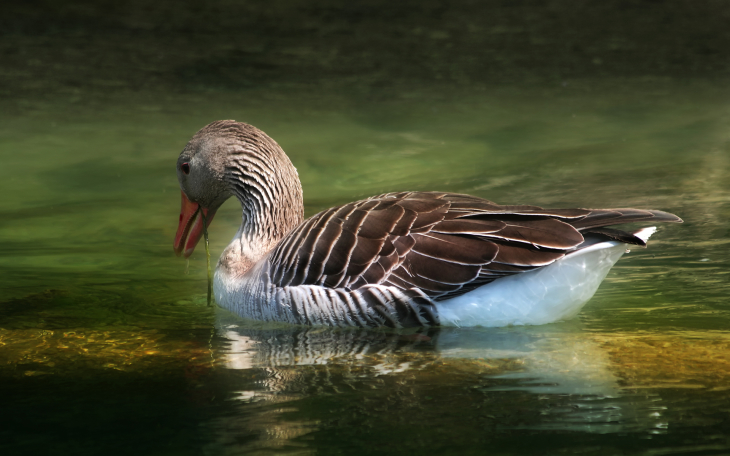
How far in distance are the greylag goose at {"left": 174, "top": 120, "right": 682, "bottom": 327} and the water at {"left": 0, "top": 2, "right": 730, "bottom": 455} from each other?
192 mm

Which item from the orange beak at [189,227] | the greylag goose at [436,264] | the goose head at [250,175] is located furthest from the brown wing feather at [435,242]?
the orange beak at [189,227]

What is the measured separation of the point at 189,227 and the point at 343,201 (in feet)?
10.8

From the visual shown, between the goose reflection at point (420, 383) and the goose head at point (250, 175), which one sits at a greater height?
the goose head at point (250, 175)

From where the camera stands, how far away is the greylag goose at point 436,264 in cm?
602

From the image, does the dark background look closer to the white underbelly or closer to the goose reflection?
the white underbelly

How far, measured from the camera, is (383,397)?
509 centimetres

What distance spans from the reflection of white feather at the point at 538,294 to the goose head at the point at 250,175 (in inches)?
67.9

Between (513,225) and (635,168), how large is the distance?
6024mm

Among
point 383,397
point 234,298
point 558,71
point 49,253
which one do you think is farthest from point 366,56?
point 383,397

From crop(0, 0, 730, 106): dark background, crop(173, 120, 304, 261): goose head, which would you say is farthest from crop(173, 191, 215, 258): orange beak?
crop(0, 0, 730, 106): dark background

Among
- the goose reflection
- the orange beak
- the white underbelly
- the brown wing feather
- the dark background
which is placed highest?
the dark background

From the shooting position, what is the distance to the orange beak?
7723mm

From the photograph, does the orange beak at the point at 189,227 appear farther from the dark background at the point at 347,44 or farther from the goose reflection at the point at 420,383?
the dark background at the point at 347,44

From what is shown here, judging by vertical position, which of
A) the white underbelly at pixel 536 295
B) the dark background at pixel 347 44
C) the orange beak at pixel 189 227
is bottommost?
the white underbelly at pixel 536 295
